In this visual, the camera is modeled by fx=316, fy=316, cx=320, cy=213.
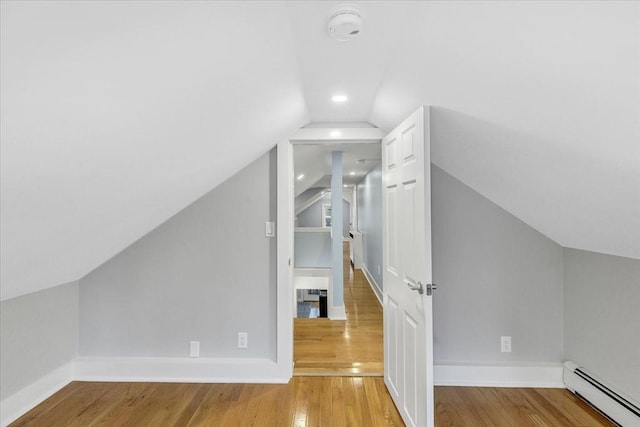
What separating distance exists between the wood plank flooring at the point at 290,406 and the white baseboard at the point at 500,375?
6cm

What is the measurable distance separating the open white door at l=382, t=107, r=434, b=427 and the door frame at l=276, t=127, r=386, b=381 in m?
0.28

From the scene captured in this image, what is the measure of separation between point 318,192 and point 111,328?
8.65 meters

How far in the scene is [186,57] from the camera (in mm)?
984

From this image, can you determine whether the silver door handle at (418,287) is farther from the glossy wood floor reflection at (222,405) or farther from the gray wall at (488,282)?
the glossy wood floor reflection at (222,405)

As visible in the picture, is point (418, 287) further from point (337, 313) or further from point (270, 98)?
Answer: point (337, 313)

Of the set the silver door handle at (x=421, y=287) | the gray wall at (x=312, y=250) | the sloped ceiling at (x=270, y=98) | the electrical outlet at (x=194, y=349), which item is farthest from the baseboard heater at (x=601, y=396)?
the gray wall at (x=312, y=250)

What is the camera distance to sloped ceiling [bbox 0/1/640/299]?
0.78 metres

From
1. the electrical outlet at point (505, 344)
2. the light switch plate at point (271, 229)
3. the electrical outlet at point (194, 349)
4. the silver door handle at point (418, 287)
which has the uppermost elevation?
the light switch plate at point (271, 229)

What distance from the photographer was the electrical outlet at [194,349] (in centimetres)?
252

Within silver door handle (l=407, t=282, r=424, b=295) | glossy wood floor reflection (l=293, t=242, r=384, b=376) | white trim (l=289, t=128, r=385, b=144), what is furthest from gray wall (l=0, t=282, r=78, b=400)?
silver door handle (l=407, t=282, r=424, b=295)

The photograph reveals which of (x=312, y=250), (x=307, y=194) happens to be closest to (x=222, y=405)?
(x=312, y=250)

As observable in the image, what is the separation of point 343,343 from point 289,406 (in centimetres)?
114

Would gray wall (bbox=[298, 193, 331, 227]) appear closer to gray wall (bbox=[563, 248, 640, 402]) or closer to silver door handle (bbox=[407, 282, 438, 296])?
gray wall (bbox=[563, 248, 640, 402])

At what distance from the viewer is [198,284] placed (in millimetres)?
2549
